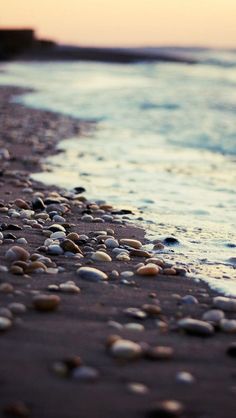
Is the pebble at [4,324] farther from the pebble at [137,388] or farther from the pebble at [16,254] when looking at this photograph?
the pebble at [16,254]

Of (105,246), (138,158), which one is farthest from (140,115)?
(105,246)

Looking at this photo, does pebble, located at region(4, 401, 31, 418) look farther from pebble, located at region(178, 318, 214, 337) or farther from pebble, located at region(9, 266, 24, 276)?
pebble, located at region(9, 266, 24, 276)

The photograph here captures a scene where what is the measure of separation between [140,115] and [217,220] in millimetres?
11007

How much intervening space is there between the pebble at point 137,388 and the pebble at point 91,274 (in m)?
1.23

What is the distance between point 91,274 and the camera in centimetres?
346

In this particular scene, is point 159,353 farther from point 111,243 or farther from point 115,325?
point 111,243

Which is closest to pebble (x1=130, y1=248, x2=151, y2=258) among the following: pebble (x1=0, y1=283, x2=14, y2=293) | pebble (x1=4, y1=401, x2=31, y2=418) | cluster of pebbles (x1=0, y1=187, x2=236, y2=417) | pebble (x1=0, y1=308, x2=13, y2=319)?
cluster of pebbles (x1=0, y1=187, x2=236, y2=417)

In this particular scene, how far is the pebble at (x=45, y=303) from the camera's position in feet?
9.39

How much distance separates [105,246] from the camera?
427 centimetres

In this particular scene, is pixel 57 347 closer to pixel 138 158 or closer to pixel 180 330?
pixel 180 330

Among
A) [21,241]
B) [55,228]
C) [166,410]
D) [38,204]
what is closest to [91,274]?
[21,241]

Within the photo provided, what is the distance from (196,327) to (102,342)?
0.44 meters

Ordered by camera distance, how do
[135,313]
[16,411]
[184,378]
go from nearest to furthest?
[16,411]
[184,378]
[135,313]

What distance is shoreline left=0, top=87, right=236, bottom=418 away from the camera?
2137 mm
